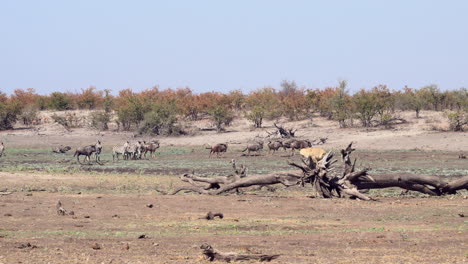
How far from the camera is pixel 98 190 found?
21.3 metres

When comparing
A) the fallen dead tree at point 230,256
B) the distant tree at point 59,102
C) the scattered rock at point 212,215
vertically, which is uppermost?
the distant tree at point 59,102

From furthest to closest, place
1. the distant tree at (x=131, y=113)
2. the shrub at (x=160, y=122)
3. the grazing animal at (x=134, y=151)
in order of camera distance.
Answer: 1. the distant tree at (x=131, y=113)
2. the shrub at (x=160, y=122)
3. the grazing animal at (x=134, y=151)

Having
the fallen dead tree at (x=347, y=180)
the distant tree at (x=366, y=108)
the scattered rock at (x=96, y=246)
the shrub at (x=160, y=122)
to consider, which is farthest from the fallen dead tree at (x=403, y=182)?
the shrub at (x=160, y=122)

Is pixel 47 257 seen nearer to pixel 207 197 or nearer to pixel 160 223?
pixel 160 223

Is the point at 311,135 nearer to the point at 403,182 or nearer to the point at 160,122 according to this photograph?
the point at 160,122

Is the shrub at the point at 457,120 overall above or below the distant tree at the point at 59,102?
below

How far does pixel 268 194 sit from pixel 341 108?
31.6m

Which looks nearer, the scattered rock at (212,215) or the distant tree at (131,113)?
the scattered rock at (212,215)

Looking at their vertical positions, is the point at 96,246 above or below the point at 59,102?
below

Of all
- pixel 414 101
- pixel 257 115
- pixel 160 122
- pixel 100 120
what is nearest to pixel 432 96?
pixel 414 101

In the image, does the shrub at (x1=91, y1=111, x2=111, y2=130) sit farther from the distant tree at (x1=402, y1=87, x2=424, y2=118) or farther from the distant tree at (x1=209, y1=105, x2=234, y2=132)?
the distant tree at (x1=402, y1=87, x2=424, y2=118)

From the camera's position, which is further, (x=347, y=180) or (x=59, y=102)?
(x=59, y=102)

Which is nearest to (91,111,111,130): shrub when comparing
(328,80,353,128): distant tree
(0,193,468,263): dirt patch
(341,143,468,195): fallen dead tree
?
(328,80,353,128): distant tree

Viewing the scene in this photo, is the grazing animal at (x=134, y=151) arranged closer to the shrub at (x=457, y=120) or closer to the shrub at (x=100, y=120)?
the shrub at (x=100, y=120)
